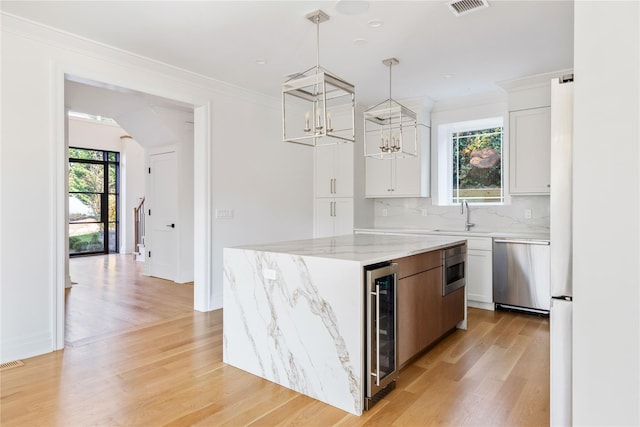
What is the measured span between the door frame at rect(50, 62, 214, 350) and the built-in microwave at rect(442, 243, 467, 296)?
8.59 ft

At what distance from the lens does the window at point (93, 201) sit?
9.25 meters

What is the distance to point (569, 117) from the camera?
4.54 ft

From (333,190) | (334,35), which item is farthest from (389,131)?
(334,35)

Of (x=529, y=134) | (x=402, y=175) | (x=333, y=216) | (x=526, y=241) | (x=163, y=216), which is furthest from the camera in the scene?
(x=163, y=216)

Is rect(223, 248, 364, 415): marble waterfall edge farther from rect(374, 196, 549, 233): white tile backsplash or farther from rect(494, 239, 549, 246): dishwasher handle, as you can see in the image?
rect(374, 196, 549, 233): white tile backsplash

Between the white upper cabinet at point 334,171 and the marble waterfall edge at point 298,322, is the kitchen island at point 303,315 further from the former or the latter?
the white upper cabinet at point 334,171

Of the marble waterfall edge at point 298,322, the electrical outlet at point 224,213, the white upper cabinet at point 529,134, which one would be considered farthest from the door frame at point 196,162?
the white upper cabinet at point 529,134

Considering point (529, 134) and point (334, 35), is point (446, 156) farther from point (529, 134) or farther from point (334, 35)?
point (334, 35)

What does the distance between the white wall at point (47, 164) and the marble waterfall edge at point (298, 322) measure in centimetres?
157

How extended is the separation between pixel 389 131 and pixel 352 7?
2.37m

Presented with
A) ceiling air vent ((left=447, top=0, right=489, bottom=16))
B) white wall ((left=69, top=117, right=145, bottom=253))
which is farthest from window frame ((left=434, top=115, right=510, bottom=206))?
white wall ((left=69, top=117, right=145, bottom=253))

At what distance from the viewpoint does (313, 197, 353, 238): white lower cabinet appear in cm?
569

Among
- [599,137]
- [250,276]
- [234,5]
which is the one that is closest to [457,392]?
[250,276]

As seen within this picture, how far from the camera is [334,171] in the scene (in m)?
5.83
